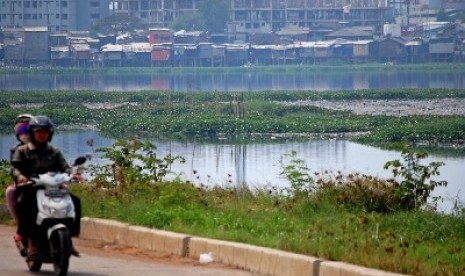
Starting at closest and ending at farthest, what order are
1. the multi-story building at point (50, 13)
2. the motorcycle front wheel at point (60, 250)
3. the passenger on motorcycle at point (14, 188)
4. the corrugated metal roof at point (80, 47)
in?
the motorcycle front wheel at point (60, 250) → the passenger on motorcycle at point (14, 188) → the corrugated metal roof at point (80, 47) → the multi-story building at point (50, 13)

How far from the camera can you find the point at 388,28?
10950 centimetres

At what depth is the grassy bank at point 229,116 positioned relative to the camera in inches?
1491

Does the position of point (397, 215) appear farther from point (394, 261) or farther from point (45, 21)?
point (45, 21)

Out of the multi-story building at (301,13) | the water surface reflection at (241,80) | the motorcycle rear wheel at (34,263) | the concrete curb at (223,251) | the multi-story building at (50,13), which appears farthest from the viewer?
the multi-story building at (301,13)

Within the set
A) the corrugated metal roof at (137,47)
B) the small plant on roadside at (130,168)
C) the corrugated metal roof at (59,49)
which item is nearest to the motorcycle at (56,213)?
the small plant on roadside at (130,168)

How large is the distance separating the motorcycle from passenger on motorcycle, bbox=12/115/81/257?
145 mm

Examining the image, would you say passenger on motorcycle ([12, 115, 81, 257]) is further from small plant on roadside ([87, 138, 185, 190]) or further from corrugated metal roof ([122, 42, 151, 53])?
corrugated metal roof ([122, 42, 151, 53])

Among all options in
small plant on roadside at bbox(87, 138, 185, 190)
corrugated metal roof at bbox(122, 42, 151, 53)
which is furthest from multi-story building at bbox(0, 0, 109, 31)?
small plant on roadside at bbox(87, 138, 185, 190)

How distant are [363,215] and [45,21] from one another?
347 ft

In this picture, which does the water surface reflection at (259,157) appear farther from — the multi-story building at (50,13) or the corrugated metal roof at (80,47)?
the multi-story building at (50,13)

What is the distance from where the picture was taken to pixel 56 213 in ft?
29.2

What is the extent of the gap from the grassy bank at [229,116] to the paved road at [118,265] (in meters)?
24.7

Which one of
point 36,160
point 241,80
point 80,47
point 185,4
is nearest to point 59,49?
point 80,47

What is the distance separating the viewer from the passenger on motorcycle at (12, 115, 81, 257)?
9203 mm
